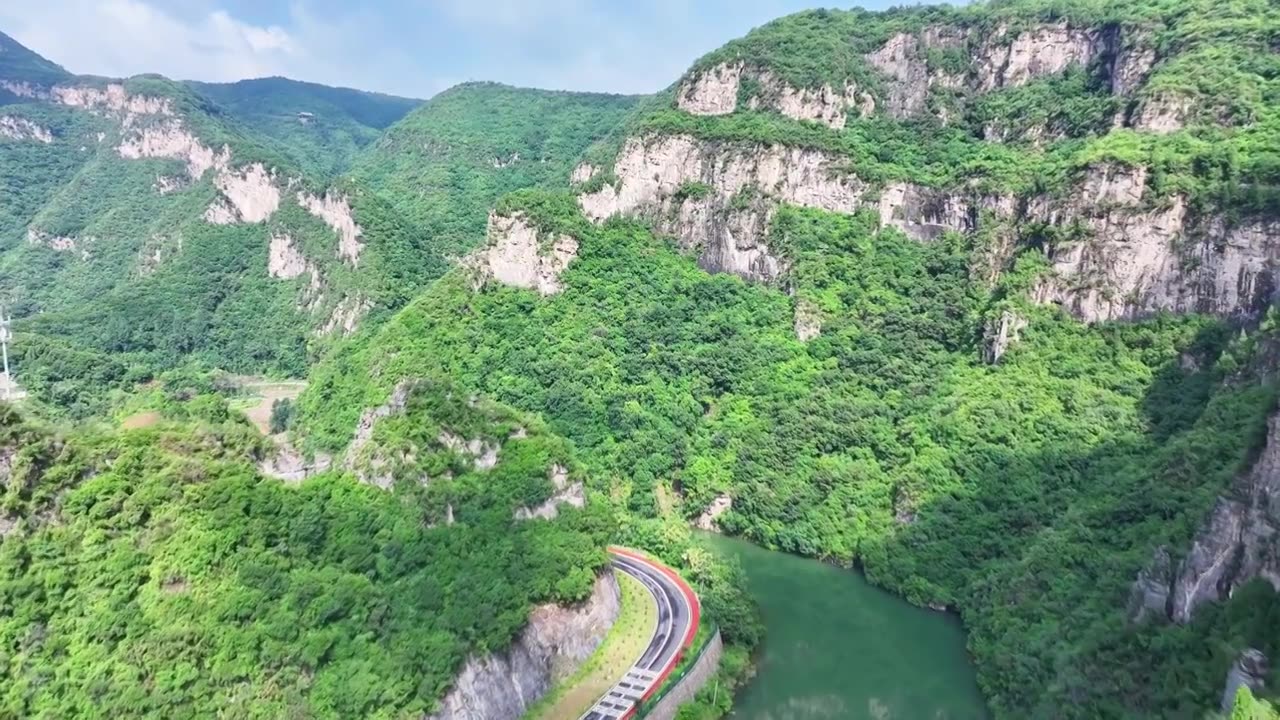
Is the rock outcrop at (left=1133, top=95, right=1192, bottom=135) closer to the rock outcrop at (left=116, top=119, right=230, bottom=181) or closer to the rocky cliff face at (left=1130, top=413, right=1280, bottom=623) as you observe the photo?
the rocky cliff face at (left=1130, top=413, right=1280, bottom=623)

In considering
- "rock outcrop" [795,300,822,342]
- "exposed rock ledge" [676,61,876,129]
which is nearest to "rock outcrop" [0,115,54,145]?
"exposed rock ledge" [676,61,876,129]

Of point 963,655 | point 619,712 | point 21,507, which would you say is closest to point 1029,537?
point 963,655

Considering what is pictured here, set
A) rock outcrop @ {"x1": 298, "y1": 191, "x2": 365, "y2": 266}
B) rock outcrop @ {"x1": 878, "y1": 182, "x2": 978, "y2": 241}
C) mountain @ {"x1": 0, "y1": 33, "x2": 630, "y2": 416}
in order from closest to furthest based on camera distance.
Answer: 1. rock outcrop @ {"x1": 878, "y1": 182, "x2": 978, "y2": 241}
2. mountain @ {"x1": 0, "y1": 33, "x2": 630, "y2": 416}
3. rock outcrop @ {"x1": 298, "y1": 191, "x2": 365, "y2": 266}

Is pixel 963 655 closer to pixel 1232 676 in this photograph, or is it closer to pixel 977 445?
pixel 977 445

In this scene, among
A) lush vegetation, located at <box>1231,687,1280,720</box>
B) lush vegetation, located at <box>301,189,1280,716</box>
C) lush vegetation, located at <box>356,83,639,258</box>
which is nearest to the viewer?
lush vegetation, located at <box>1231,687,1280,720</box>

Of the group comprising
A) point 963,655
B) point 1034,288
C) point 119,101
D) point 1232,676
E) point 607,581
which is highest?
point 119,101

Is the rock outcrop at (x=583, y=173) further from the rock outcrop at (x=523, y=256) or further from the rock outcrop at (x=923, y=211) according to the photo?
the rock outcrop at (x=923, y=211)

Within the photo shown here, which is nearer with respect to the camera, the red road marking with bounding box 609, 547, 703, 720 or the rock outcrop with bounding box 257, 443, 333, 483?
the red road marking with bounding box 609, 547, 703, 720
